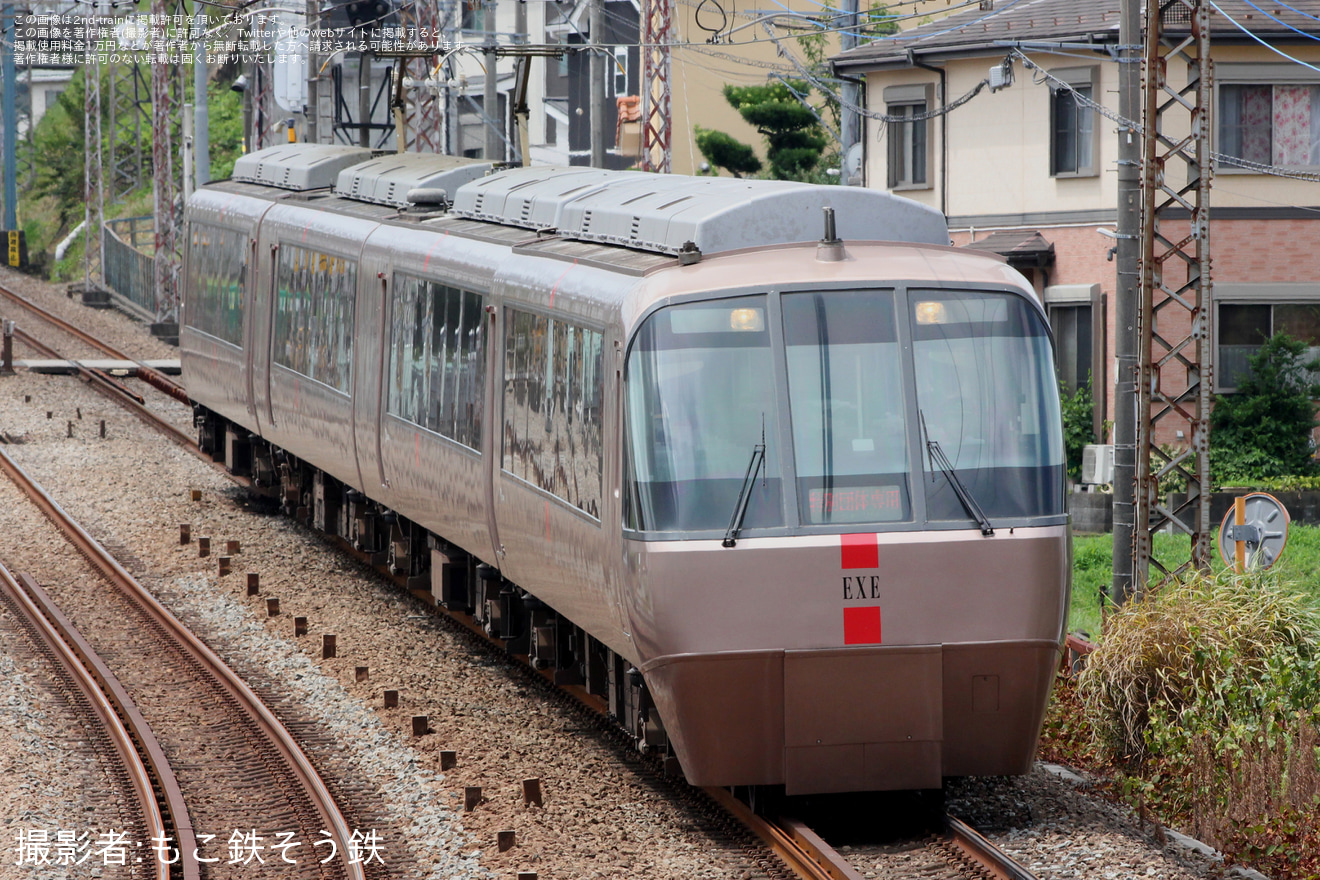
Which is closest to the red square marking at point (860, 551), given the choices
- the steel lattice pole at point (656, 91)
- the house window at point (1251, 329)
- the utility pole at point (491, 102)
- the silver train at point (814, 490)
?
the silver train at point (814, 490)

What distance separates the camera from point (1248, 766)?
27.5 ft

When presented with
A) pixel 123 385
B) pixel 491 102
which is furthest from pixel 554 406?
pixel 491 102

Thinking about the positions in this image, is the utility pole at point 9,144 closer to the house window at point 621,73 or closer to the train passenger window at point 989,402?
the house window at point 621,73

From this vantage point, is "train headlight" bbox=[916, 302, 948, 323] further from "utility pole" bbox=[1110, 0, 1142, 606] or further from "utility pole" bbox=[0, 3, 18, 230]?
"utility pole" bbox=[0, 3, 18, 230]

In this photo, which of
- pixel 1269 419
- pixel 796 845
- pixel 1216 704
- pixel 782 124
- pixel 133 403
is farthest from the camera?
pixel 782 124

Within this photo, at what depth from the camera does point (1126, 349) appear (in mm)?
12023

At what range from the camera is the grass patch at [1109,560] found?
16.4m

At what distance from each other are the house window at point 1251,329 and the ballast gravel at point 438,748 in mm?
11529

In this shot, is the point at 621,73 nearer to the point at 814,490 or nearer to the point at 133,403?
the point at 133,403

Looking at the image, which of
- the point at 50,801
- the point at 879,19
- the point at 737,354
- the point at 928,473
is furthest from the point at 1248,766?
the point at 879,19

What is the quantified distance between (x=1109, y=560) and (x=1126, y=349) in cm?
732

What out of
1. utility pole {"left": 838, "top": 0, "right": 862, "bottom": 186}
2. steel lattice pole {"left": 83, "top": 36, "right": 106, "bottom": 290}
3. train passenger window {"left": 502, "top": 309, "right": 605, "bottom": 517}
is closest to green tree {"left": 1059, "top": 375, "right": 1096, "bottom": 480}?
utility pole {"left": 838, "top": 0, "right": 862, "bottom": 186}

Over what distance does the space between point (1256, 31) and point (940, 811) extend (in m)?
16.3

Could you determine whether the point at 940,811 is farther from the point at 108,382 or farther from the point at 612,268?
the point at 108,382
